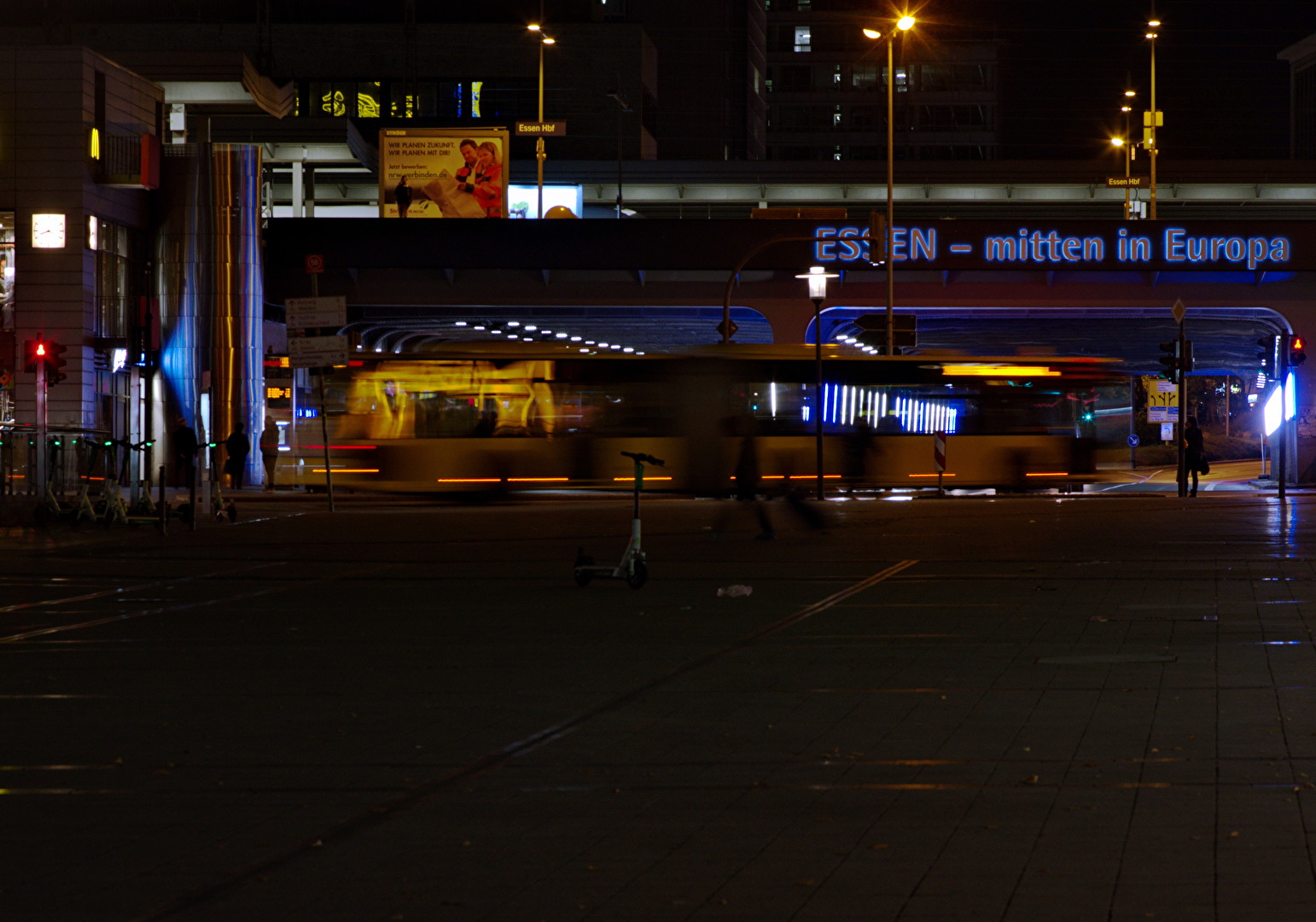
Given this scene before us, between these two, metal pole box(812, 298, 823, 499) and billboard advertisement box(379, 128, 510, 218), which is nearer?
metal pole box(812, 298, 823, 499)

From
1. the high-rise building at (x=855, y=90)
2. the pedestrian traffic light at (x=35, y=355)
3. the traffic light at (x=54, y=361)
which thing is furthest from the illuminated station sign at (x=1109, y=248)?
the high-rise building at (x=855, y=90)

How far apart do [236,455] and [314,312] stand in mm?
10905

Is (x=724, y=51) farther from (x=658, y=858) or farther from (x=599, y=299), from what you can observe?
(x=658, y=858)

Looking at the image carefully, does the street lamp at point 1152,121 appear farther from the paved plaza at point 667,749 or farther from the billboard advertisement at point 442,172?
the paved plaza at point 667,749

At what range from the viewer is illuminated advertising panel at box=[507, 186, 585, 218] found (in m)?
67.4

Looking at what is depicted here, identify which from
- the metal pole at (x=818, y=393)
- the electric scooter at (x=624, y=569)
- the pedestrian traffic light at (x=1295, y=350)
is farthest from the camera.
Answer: the pedestrian traffic light at (x=1295, y=350)

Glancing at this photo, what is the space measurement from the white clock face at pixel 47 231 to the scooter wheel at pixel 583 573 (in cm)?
2876

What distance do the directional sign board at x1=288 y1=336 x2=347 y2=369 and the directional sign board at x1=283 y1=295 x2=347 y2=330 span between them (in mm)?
287

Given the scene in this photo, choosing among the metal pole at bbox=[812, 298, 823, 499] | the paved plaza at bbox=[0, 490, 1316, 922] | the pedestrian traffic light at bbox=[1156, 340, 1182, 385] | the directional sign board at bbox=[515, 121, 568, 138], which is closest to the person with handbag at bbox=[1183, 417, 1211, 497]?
the pedestrian traffic light at bbox=[1156, 340, 1182, 385]

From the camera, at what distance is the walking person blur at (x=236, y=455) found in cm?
4062

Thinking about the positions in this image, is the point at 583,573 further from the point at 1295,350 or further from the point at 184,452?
the point at 1295,350

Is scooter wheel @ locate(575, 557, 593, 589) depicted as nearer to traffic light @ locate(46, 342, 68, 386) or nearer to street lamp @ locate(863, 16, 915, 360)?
traffic light @ locate(46, 342, 68, 386)

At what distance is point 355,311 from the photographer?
5353 centimetres

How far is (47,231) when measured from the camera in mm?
40938
